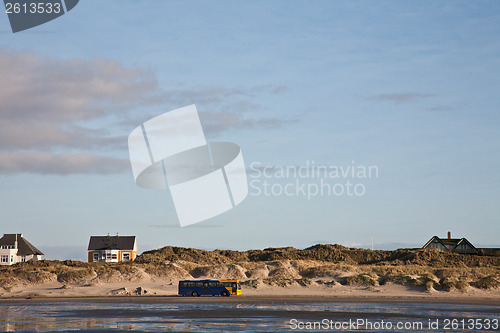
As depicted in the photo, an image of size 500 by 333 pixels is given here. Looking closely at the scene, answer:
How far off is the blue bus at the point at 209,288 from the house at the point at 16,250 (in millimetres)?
67939

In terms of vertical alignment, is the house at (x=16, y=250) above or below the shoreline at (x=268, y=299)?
above

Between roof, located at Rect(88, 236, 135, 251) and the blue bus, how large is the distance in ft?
176

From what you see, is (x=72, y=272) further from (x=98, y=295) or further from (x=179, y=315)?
(x=179, y=315)

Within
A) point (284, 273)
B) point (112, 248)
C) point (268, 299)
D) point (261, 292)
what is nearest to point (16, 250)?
point (112, 248)

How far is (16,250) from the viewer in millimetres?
131500

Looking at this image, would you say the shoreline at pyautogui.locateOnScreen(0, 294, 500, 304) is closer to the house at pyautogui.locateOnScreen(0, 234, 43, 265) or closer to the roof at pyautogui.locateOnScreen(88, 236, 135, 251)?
the roof at pyautogui.locateOnScreen(88, 236, 135, 251)

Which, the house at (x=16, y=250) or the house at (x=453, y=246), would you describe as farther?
the house at (x=453, y=246)

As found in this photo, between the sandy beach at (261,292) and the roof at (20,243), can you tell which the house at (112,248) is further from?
the sandy beach at (261,292)

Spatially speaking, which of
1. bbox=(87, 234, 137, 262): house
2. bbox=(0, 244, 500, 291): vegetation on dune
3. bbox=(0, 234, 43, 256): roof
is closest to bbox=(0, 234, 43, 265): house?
bbox=(0, 234, 43, 256): roof

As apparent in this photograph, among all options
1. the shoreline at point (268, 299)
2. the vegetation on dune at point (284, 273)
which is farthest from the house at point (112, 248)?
the shoreline at point (268, 299)

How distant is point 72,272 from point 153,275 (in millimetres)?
11659

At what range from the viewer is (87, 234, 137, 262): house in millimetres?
126000

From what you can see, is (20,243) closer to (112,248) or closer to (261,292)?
(112,248)

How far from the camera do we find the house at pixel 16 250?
13012cm
